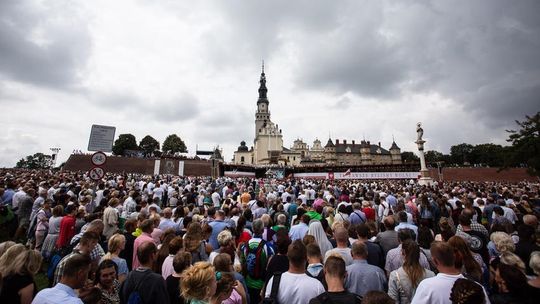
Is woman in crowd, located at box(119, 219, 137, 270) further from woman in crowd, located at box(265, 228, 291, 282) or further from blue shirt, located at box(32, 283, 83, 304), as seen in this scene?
woman in crowd, located at box(265, 228, 291, 282)

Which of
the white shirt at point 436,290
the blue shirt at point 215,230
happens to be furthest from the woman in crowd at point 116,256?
the white shirt at point 436,290

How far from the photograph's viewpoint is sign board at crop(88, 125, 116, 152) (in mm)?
9758

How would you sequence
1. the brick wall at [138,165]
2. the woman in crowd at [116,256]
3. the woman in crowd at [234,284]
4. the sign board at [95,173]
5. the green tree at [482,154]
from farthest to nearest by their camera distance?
1. the green tree at [482,154]
2. the brick wall at [138,165]
3. the sign board at [95,173]
4. the woman in crowd at [116,256]
5. the woman in crowd at [234,284]

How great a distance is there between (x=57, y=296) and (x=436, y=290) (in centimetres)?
387

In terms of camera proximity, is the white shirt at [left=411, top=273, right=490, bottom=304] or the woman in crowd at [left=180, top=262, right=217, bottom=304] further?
the white shirt at [left=411, top=273, right=490, bottom=304]

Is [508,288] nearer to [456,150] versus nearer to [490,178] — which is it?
[490,178]

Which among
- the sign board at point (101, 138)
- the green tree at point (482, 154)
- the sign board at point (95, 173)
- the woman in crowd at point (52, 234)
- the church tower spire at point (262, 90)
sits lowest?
the woman in crowd at point (52, 234)

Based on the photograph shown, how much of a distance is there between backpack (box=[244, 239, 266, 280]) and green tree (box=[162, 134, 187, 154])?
89849mm

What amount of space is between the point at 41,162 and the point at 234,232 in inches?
6272

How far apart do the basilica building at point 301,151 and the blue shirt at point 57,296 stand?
94.9 meters

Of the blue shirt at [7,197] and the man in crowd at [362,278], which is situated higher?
the blue shirt at [7,197]

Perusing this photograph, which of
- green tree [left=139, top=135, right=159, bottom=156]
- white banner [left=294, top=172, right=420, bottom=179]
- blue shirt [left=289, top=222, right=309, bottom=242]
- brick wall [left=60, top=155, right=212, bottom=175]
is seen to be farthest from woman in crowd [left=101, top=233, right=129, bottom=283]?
green tree [left=139, top=135, right=159, bottom=156]

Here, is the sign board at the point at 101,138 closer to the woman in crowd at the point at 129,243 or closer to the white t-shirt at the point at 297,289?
the woman in crowd at the point at 129,243

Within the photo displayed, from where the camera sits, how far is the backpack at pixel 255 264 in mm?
4336
